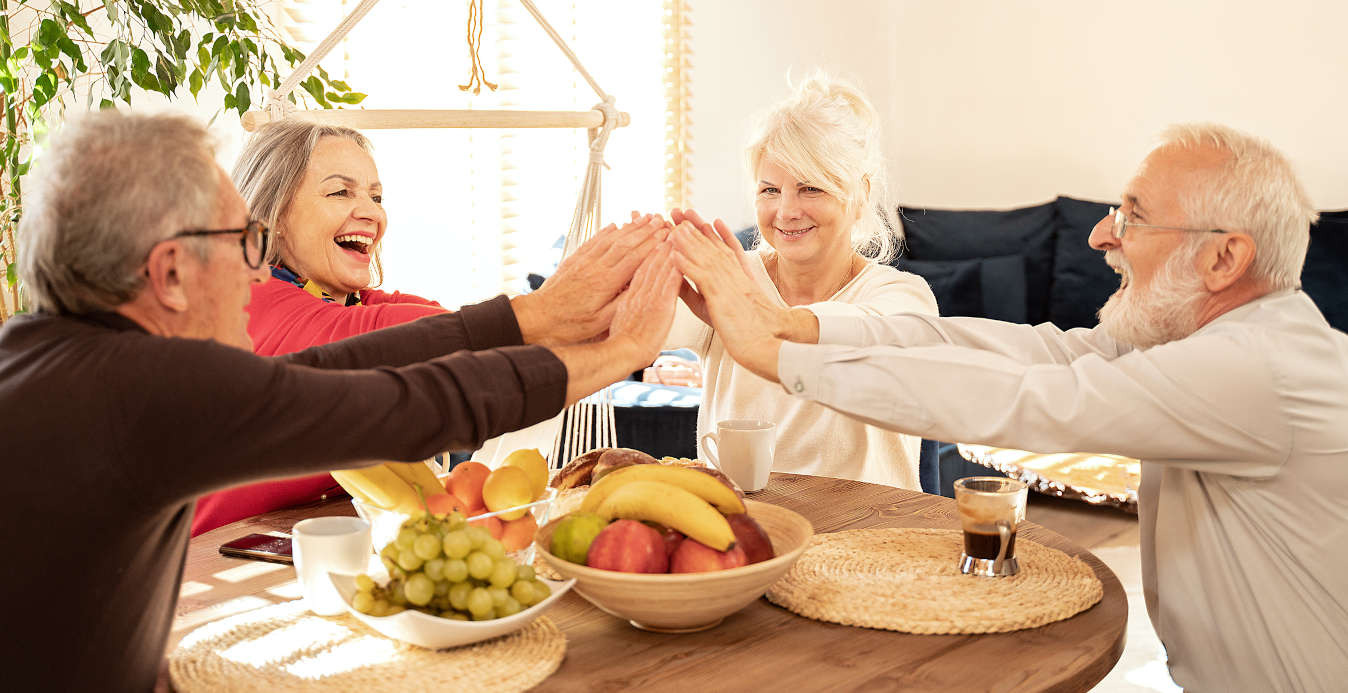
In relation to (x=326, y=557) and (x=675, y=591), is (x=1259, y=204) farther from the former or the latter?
(x=326, y=557)

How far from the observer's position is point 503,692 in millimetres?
1233

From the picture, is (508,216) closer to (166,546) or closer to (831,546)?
(831,546)

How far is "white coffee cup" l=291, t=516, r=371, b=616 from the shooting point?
1416 mm

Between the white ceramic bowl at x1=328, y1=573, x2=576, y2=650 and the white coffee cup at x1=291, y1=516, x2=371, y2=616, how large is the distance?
75 millimetres

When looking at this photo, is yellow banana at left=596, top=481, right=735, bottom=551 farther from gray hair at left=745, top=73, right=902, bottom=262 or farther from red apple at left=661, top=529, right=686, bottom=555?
gray hair at left=745, top=73, right=902, bottom=262

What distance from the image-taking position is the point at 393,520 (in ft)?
4.94

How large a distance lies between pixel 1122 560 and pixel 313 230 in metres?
2.95

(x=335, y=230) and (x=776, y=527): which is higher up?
(x=335, y=230)

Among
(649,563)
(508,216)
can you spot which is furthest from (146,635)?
(508,216)

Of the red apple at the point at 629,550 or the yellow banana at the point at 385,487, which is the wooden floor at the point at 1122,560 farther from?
the yellow banana at the point at 385,487

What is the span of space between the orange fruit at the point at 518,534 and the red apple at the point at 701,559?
0.75 feet

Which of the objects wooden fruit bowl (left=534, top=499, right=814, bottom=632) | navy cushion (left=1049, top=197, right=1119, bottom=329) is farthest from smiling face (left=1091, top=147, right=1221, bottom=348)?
navy cushion (left=1049, top=197, right=1119, bottom=329)

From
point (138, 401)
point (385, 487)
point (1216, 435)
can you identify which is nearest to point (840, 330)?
point (1216, 435)

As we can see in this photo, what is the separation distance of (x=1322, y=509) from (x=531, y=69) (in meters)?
3.76
